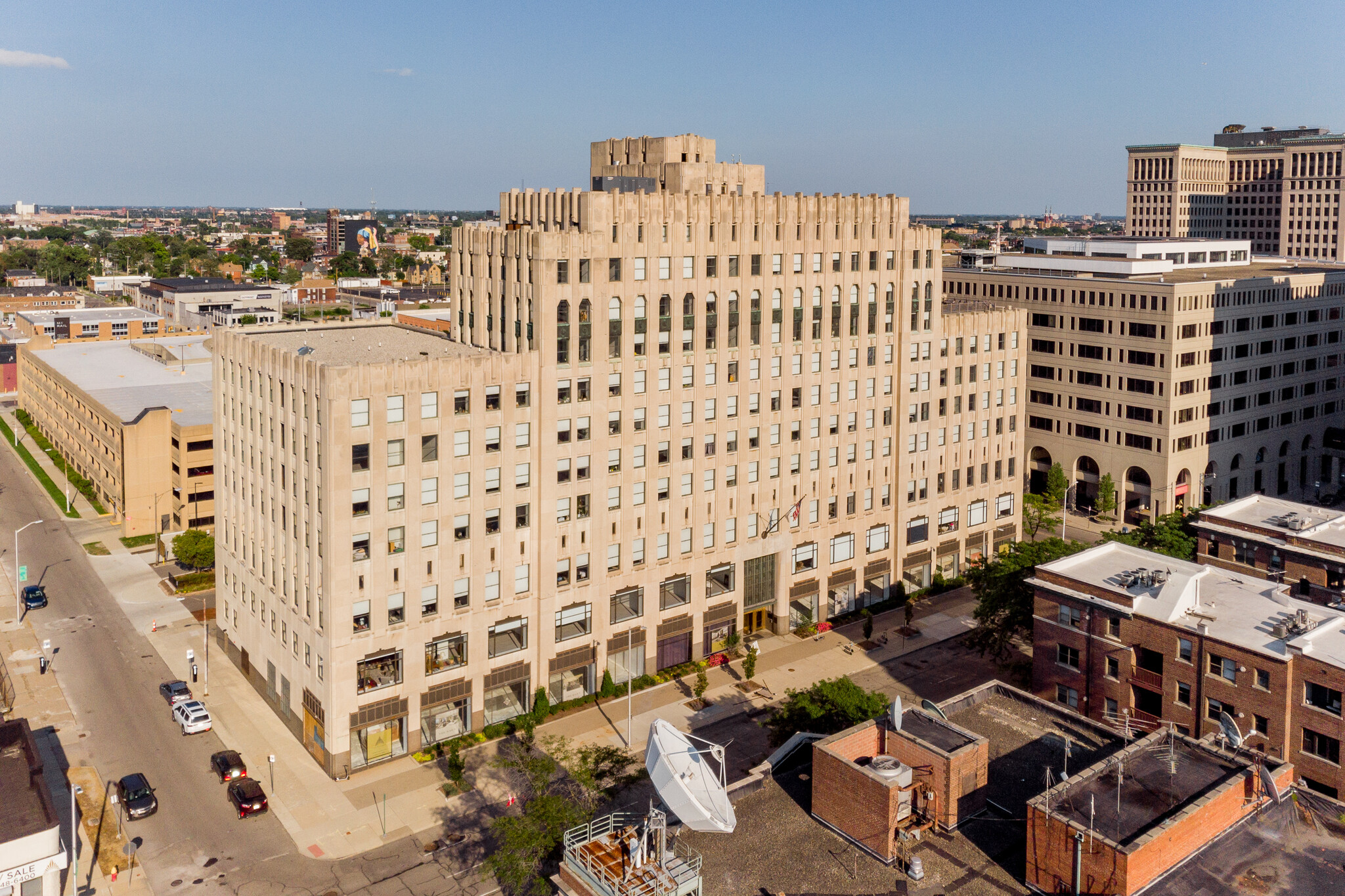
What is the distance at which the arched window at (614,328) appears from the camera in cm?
7912

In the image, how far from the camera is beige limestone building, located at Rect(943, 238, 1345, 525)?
4825 inches

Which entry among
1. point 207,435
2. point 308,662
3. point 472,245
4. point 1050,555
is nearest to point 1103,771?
point 1050,555

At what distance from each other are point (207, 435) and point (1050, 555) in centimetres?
8548

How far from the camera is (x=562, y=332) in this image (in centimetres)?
7669

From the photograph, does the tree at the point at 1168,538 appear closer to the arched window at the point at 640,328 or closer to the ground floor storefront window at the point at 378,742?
the arched window at the point at 640,328

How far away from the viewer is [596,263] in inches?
3061

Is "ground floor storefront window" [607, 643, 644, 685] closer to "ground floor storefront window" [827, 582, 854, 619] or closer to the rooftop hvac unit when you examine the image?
"ground floor storefront window" [827, 582, 854, 619]

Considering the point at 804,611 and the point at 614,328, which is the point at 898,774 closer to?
the point at 614,328

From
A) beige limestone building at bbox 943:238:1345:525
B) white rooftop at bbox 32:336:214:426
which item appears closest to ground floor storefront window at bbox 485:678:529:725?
white rooftop at bbox 32:336:214:426

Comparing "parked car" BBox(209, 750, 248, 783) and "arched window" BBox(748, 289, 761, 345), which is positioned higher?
"arched window" BBox(748, 289, 761, 345)

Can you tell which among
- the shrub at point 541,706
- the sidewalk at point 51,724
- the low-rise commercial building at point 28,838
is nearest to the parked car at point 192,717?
the sidewalk at point 51,724

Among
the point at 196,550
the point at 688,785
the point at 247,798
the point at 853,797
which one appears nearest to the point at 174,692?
the point at 247,798

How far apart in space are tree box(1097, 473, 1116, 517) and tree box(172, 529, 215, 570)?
306 ft

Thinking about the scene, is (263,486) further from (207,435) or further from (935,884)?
(935,884)
